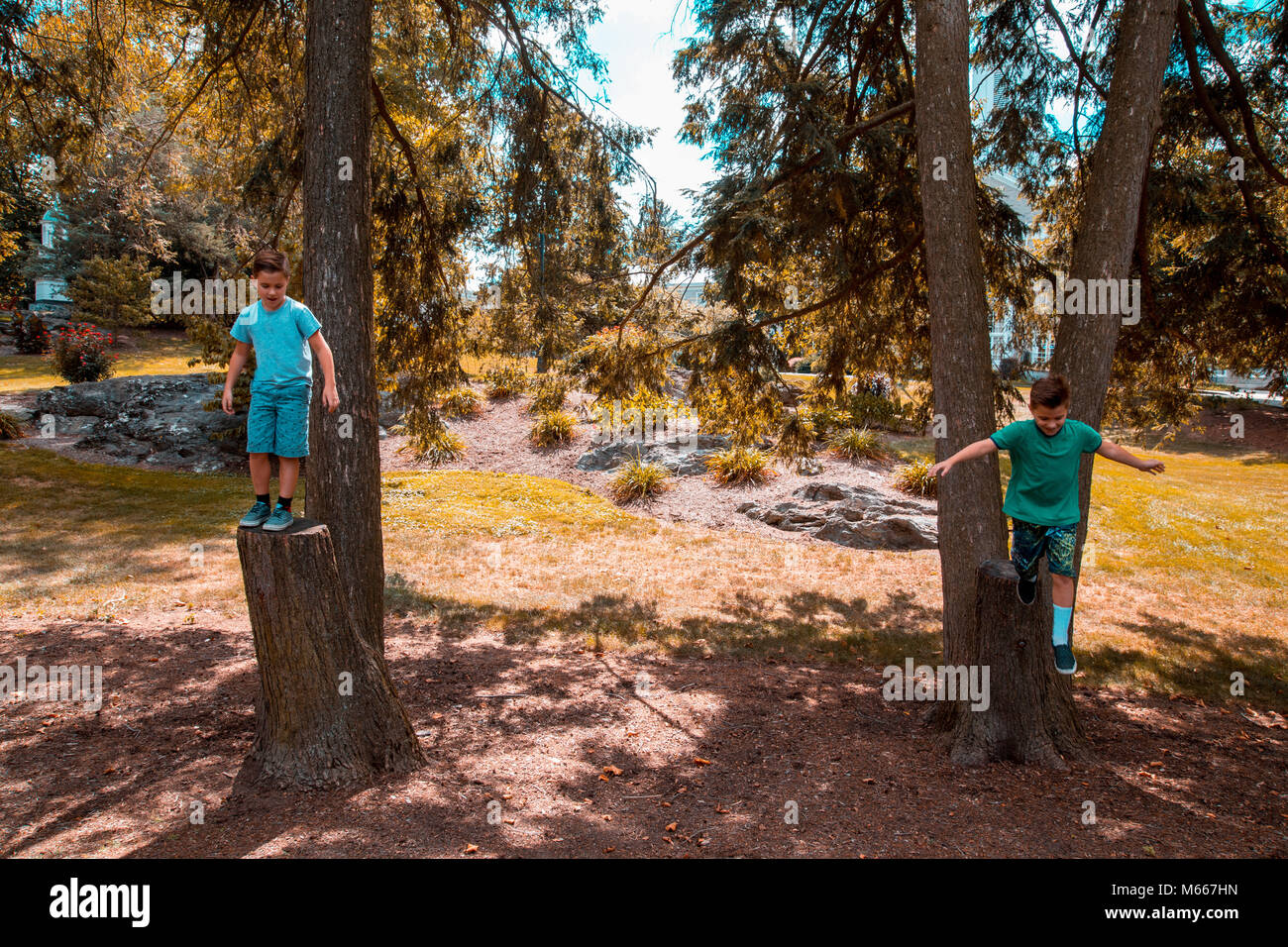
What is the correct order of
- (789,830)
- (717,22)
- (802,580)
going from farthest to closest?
(802,580)
(717,22)
(789,830)

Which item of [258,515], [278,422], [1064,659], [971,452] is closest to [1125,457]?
[971,452]

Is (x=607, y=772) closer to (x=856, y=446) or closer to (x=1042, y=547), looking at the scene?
(x=1042, y=547)

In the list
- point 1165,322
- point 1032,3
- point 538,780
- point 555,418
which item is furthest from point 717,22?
point 555,418

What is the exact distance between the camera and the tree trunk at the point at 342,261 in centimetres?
457

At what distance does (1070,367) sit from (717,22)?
14.9 ft

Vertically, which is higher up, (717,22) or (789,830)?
(717,22)

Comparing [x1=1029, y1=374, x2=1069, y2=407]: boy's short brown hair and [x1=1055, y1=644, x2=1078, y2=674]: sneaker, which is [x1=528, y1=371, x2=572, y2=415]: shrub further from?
[x1=1055, y1=644, x2=1078, y2=674]: sneaker

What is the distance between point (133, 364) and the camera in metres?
22.4

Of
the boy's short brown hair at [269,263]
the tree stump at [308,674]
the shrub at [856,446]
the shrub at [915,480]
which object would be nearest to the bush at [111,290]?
the shrub at [856,446]

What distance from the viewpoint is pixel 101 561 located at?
9.34 m

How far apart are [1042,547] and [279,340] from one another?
4424 millimetres

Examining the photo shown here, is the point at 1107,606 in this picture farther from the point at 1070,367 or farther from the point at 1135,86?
the point at 1135,86

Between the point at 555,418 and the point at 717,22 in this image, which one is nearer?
the point at 717,22

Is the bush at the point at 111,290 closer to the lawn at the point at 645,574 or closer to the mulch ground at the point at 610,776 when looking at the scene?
the lawn at the point at 645,574
